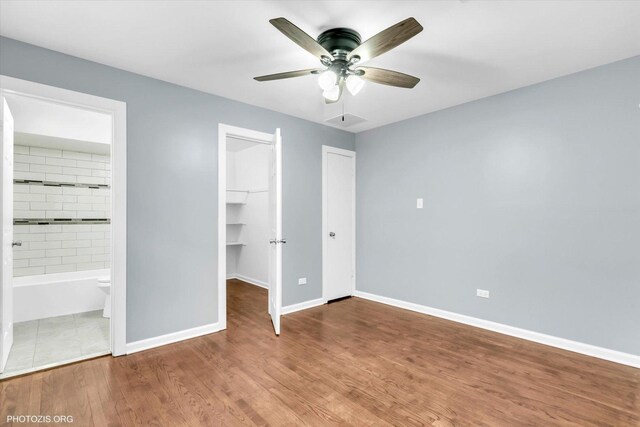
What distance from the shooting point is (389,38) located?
1.84m

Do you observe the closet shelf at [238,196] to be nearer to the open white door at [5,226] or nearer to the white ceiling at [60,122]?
the white ceiling at [60,122]

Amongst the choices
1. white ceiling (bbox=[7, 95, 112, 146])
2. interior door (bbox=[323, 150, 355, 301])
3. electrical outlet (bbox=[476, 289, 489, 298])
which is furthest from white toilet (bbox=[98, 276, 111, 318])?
electrical outlet (bbox=[476, 289, 489, 298])

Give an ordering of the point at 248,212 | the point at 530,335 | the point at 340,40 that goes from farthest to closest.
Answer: the point at 248,212 → the point at 530,335 → the point at 340,40

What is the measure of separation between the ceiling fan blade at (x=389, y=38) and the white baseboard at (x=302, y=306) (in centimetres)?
314

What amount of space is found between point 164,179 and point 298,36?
206cm

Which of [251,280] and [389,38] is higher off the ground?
[389,38]

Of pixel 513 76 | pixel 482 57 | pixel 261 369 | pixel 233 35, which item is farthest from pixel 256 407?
pixel 513 76

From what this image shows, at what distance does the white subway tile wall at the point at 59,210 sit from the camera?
4184mm

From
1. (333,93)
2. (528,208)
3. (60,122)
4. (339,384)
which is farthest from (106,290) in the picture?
(528,208)

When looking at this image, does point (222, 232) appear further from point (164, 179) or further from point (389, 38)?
point (389, 38)

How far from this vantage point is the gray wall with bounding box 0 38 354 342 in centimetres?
267

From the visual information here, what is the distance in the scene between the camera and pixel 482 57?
8.71 feet

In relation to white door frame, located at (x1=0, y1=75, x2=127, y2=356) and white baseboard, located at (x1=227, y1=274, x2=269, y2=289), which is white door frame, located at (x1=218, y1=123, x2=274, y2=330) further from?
white baseboard, located at (x1=227, y1=274, x2=269, y2=289)

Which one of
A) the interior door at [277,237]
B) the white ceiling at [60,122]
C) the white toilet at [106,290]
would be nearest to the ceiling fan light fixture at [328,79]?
the interior door at [277,237]
